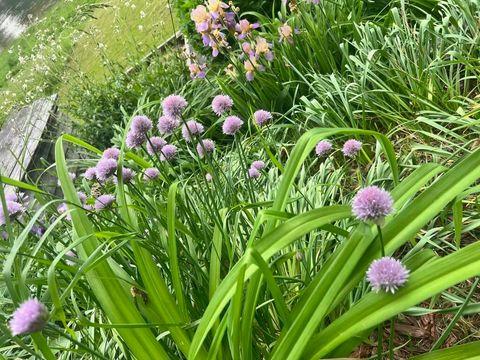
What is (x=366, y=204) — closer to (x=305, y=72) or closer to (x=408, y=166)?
(x=408, y=166)

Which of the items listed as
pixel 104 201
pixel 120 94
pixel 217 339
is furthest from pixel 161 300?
pixel 120 94

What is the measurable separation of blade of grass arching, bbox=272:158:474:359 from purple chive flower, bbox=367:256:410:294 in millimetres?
152

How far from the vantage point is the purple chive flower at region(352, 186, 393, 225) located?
0.93 m

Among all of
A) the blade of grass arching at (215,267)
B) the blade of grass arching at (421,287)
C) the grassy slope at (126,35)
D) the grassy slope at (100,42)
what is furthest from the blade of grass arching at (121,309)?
the grassy slope at (126,35)

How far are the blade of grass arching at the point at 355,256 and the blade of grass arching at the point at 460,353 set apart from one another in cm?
22

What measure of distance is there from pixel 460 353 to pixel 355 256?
0.28 meters

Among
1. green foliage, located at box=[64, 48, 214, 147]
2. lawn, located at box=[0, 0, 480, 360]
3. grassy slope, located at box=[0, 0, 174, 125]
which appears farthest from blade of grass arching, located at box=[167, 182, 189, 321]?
grassy slope, located at box=[0, 0, 174, 125]

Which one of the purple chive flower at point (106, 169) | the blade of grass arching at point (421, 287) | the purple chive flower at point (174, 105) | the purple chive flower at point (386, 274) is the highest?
the purple chive flower at point (174, 105)

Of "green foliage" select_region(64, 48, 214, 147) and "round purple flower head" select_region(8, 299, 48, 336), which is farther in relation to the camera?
"green foliage" select_region(64, 48, 214, 147)

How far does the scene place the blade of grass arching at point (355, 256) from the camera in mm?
1118

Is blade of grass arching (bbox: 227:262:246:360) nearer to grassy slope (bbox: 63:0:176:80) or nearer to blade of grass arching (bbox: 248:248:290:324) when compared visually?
blade of grass arching (bbox: 248:248:290:324)

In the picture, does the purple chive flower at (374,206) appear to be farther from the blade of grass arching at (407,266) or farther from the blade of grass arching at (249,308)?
the blade of grass arching at (249,308)

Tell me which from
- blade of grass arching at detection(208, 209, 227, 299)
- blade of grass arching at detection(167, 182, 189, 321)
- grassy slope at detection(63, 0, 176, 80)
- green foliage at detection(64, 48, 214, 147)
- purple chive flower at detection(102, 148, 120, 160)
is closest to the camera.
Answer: blade of grass arching at detection(167, 182, 189, 321)

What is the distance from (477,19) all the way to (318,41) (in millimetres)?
894
